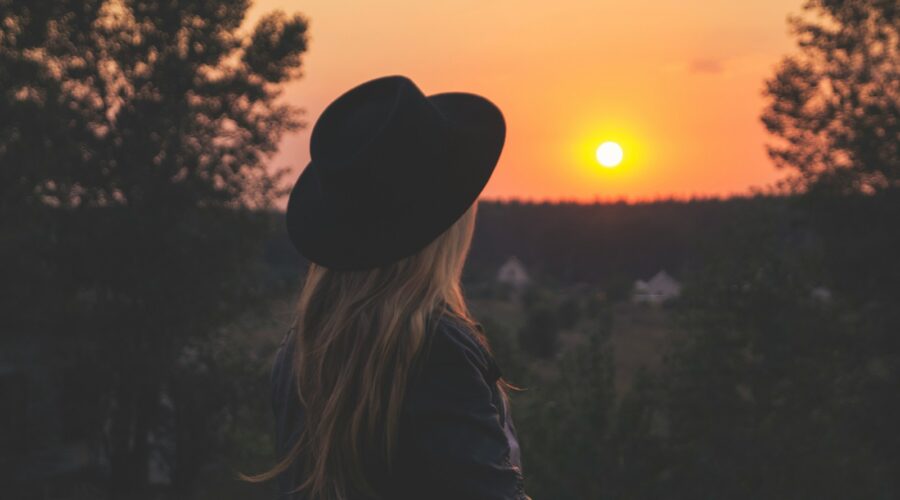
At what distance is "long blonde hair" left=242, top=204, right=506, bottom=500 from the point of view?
6.57ft

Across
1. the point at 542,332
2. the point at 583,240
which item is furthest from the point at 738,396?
the point at 583,240

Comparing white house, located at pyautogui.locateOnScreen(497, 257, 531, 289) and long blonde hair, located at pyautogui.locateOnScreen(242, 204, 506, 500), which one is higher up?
white house, located at pyautogui.locateOnScreen(497, 257, 531, 289)

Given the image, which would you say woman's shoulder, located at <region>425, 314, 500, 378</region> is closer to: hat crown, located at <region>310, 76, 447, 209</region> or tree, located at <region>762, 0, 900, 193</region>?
hat crown, located at <region>310, 76, 447, 209</region>

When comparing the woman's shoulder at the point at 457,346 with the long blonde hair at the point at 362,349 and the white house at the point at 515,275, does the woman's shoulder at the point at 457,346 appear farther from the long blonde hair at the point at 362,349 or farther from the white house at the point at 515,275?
the white house at the point at 515,275

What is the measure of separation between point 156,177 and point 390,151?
1554 cm

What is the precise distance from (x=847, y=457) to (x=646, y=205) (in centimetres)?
3653

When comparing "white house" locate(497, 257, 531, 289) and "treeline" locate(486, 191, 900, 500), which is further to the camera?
"white house" locate(497, 257, 531, 289)

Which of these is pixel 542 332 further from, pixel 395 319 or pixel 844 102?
pixel 395 319

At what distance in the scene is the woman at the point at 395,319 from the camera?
1.95m

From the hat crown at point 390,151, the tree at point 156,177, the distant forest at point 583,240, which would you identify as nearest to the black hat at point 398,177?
the hat crown at point 390,151

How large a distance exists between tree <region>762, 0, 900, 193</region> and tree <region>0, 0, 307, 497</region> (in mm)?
8790

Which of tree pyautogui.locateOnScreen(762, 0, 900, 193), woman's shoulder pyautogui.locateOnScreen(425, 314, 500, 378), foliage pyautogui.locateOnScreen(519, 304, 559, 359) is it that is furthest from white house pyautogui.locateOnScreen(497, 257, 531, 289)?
woman's shoulder pyautogui.locateOnScreen(425, 314, 500, 378)

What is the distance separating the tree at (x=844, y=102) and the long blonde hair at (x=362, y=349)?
50.7ft

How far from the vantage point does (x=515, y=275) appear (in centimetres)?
6322
